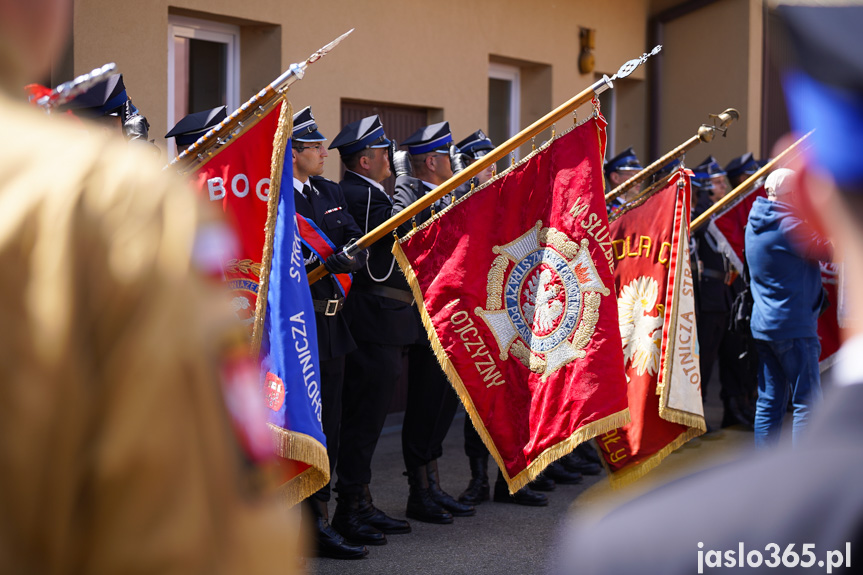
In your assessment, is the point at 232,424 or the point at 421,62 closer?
the point at 232,424

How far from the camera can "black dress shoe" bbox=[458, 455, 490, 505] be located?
215 inches

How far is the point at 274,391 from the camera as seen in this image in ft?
11.2

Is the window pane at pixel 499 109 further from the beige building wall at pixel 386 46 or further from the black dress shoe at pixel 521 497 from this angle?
the black dress shoe at pixel 521 497

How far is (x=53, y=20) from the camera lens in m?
0.73

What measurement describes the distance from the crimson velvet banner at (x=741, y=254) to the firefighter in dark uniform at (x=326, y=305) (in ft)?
11.5

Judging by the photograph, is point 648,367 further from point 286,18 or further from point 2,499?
point 2,499

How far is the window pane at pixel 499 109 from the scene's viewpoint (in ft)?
28.2

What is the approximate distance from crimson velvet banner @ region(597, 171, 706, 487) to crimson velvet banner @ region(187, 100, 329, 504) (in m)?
1.78

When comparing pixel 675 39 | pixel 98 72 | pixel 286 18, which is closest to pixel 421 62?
pixel 286 18

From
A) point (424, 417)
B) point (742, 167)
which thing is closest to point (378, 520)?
point (424, 417)

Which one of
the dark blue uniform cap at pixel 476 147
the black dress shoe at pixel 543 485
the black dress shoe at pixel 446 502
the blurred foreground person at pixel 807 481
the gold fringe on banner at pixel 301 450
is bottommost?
the black dress shoe at pixel 543 485

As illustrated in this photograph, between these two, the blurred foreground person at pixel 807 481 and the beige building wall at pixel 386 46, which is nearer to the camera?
the blurred foreground person at pixel 807 481

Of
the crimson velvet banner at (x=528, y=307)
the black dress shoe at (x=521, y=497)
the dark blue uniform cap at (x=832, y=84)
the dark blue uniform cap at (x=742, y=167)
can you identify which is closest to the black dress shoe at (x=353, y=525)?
the crimson velvet banner at (x=528, y=307)

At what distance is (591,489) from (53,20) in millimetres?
5467
